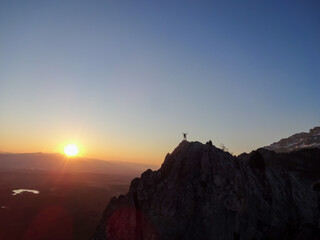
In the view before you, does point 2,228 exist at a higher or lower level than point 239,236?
lower

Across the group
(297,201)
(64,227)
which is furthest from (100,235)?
(64,227)

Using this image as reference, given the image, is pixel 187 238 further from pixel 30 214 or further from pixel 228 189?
pixel 30 214

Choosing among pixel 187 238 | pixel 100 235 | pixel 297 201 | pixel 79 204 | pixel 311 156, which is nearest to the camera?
pixel 187 238

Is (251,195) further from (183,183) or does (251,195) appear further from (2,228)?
(2,228)

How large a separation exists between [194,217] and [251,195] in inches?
429

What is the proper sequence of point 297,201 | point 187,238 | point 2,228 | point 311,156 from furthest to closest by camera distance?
point 2,228 < point 311,156 < point 297,201 < point 187,238

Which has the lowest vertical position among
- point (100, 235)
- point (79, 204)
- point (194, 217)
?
point (79, 204)

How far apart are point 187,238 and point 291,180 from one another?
985 inches

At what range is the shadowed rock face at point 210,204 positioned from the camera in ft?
144

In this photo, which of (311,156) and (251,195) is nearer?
(251,195)

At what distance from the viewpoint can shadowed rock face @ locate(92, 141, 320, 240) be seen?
43.8 m

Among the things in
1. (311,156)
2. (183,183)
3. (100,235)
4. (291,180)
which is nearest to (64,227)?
(100,235)

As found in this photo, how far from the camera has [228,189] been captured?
153ft

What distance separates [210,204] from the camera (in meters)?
44.8
